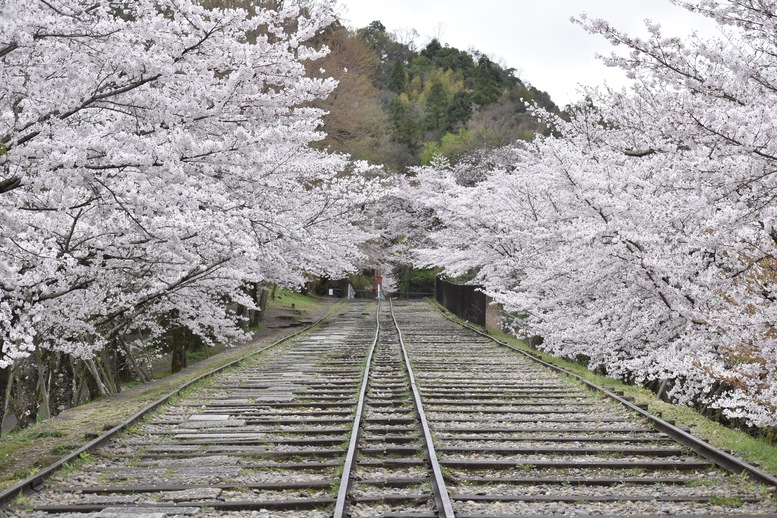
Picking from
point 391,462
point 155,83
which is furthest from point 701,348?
point 155,83

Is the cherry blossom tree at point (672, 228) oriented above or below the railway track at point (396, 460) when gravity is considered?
above

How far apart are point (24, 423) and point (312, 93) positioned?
1234 centimetres

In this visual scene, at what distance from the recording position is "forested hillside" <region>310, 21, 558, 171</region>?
3359 centimetres

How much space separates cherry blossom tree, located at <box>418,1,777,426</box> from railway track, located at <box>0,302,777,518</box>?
1446 millimetres

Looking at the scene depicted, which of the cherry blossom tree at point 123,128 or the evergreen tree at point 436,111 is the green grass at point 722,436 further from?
the evergreen tree at point 436,111

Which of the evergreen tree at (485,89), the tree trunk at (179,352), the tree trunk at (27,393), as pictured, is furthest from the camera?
the evergreen tree at (485,89)

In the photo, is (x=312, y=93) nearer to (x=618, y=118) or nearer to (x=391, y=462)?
(x=391, y=462)

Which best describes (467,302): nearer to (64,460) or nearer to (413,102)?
(64,460)

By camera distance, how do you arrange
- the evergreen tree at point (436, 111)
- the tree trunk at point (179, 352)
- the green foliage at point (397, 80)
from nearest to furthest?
the tree trunk at point (179, 352) → the evergreen tree at point (436, 111) → the green foliage at point (397, 80)

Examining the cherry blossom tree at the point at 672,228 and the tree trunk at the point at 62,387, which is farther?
the tree trunk at the point at 62,387

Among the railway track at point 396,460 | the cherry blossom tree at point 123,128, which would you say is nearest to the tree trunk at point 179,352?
the railway track at point 396,460

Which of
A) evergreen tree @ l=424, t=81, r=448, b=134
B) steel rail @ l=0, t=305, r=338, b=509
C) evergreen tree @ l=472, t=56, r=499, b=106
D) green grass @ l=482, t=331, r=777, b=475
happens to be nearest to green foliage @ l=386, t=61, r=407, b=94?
evergreen tree @ l=472, t=56, r=499, b=106

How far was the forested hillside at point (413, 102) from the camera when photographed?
33594 mm

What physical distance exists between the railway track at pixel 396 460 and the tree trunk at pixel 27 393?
7174mm
